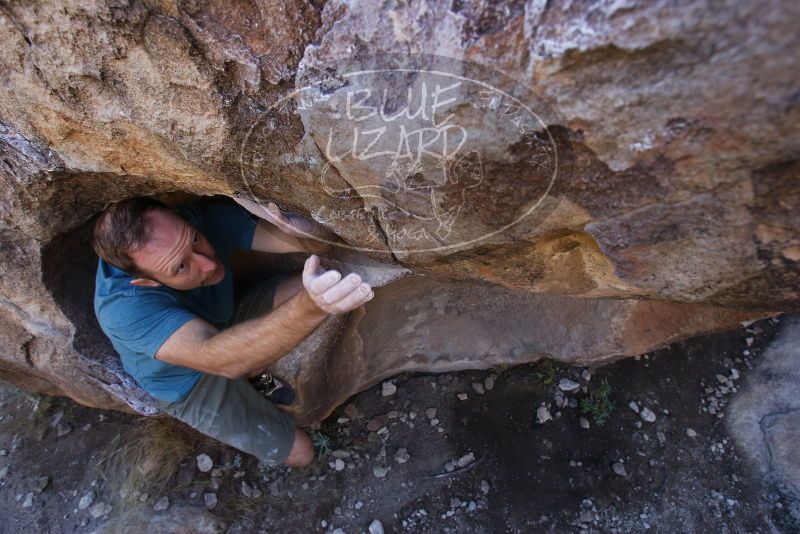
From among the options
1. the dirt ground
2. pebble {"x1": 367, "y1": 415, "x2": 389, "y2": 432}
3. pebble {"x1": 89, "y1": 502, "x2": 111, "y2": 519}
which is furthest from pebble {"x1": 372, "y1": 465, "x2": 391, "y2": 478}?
pebble {"x1": 89, "y1": 502, "x2": 111, "y2": 519}

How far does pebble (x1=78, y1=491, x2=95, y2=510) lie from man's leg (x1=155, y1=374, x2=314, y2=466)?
0.60m

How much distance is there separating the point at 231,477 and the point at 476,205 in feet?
Result: 5.48

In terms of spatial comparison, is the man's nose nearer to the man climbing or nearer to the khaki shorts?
the man climbing

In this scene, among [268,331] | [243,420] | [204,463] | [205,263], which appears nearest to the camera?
[268,331]

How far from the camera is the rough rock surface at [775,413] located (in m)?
1.82

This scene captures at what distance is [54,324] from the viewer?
180cm

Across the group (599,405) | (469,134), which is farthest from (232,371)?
(599,405)

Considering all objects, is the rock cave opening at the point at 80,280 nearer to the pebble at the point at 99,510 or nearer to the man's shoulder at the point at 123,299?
the man's shoulder at the point at 123,299

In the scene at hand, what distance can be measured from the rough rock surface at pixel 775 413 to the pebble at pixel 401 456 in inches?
Answer: 44.8

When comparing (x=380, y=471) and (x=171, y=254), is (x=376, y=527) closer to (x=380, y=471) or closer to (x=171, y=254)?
(x=380, y=471)

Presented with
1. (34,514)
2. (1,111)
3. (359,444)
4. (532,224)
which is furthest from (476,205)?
(34,514)

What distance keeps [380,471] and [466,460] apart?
33 centimetres

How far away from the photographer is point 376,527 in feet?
6.45

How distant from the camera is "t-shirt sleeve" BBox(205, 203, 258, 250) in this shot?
1.82 metres
